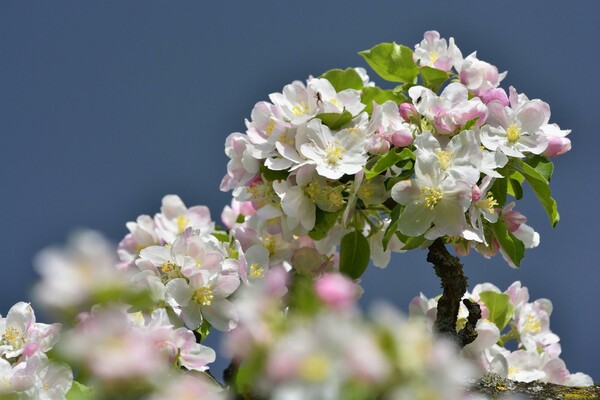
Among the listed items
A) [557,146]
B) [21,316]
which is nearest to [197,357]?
[21,316]

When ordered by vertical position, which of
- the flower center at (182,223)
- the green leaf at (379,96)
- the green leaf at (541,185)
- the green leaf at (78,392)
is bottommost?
the green leaf at (78,392)

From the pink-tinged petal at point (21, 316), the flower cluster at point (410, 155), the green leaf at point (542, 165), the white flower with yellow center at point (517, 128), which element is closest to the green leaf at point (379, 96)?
the flower cluster at point (410, 155)

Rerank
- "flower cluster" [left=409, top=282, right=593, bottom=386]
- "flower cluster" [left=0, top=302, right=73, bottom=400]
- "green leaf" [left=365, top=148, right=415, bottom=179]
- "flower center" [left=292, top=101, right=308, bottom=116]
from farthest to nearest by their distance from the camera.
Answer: "flower cluster" [left=409, top=282, right=593, bottom=386], "flower center" [left=292, top=101, right=308, bottom=116], "green leaf" [left=365, top=148, right=415, bottom=179], "flower cluster" [left=0, top=302, right=73, bottom=400]

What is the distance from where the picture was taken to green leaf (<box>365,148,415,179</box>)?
2.38 meters

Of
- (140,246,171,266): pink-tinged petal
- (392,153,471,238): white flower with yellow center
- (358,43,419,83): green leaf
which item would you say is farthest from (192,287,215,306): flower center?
(358,43,419,83): green leaf

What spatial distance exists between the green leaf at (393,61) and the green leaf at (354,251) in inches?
21.8

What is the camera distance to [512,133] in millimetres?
2482

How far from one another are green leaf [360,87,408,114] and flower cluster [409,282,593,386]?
69 centimetres

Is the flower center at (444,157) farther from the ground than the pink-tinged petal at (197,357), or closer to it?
farther from the ground

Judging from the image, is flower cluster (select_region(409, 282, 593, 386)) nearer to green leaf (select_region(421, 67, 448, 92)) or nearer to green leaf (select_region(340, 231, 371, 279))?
green leaf (select_region(340, 231, 371, 279))

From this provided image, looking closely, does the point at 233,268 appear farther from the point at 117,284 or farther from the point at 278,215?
the point at 117,284

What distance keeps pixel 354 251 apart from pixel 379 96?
53 cm

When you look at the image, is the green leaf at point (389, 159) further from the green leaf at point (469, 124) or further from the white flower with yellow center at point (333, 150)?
the green leaf at point (469, 124)

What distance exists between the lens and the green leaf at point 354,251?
9.12 ft
